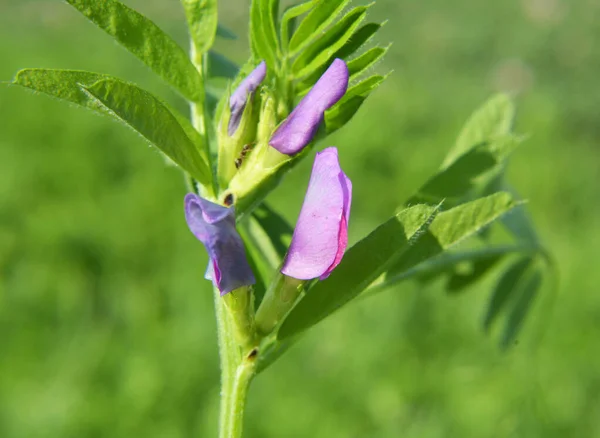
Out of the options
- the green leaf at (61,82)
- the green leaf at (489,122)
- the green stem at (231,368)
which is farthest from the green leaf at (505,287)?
the green leaf at (61,82)

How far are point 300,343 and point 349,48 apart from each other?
9.17ft

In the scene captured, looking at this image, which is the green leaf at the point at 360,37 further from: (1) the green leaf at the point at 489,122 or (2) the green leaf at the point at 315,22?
(1) the green leaf at the point at 489,122

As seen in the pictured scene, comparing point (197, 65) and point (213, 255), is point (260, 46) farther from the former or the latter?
point (213, 255)

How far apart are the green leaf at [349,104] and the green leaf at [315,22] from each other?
8 cm

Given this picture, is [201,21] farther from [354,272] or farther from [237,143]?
[354,272]

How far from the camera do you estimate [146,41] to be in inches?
28.4

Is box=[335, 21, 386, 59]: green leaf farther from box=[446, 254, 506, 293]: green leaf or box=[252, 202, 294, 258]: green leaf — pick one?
box=[446, 254, 506, 293]: green leaf

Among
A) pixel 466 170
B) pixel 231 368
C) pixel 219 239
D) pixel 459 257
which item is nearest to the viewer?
pixel 219 239

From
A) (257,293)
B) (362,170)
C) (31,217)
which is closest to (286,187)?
(362,170)

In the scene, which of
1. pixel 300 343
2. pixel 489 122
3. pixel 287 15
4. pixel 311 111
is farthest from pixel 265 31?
pixel 300 343

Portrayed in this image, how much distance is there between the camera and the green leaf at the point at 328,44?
2.36 ft

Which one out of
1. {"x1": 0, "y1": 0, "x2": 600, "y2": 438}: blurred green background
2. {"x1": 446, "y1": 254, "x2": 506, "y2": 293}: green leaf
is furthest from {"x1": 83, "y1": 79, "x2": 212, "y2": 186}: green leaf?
{"x1": 0, "y1": 0, "x2": 600, "y2": 438}: blurred green background

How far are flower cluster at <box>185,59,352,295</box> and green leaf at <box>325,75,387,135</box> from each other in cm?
8

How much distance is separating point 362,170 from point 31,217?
2.24 meters
